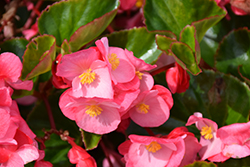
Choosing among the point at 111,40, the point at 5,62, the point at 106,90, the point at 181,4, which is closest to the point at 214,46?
the point at 181,4

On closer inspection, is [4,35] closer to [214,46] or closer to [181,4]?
[181,4]

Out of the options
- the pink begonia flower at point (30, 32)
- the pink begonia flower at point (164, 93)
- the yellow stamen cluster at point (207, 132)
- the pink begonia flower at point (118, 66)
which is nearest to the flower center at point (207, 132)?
the yellow stamen cluster at point (207, 132)

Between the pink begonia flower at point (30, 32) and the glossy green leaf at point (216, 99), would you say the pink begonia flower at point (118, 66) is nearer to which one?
the glossy green leaf at point (216, 99)

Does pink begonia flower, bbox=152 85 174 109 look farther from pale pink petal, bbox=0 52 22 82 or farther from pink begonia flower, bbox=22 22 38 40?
pink begonia flower, bbox=22 22 38 40

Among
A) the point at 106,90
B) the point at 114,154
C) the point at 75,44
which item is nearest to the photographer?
the point at 106,90

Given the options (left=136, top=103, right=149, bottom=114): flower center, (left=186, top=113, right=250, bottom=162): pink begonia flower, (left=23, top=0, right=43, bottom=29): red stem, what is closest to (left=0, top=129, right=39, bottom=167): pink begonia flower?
(left=136, top=103, right=149, bottom=114): flower center

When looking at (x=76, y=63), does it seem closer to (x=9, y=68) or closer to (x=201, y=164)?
(x=9, y=68)

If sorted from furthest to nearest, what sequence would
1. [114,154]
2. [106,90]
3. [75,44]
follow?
1. [114,154]
2. [75,44]
3. [106,90]
